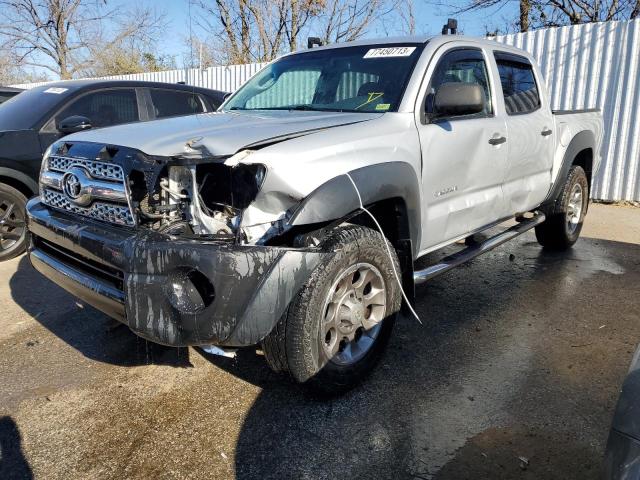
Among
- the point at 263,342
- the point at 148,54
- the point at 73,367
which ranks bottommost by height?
the point at 73,367

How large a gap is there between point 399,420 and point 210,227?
Answer: 4.45 feet

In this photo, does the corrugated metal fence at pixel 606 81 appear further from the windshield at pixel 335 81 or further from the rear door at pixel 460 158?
the windshield at pixel 335 81

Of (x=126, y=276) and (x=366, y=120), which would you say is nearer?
(x=126, y=276)

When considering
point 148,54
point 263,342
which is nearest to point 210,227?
point 263,342

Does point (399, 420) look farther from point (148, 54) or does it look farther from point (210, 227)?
point (148, 54)

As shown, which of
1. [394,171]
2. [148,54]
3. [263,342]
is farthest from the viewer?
[148,54]

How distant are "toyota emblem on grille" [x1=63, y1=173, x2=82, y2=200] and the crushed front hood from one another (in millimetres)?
215

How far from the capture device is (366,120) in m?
2.88

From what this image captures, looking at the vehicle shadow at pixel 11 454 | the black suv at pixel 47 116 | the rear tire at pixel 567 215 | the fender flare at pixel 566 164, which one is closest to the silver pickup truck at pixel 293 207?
the vehicle shadow at pixel 11 454

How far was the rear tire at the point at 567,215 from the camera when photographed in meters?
5.19

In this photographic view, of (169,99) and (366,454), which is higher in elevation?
(169,99)

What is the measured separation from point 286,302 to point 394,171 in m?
0.99

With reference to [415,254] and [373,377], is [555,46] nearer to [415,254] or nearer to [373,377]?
[415,254]

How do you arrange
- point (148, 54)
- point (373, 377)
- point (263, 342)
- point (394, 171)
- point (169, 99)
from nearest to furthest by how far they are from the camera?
point (263, 342) → point (394, 171) → point (373, 377) → point (169, 99) → point (148, 54)
